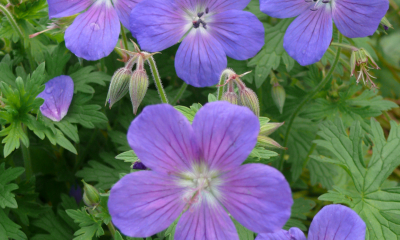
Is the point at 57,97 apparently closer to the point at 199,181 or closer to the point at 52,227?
the point at 52,227

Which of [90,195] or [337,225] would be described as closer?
[337,225]

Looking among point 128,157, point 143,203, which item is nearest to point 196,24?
point 128,157

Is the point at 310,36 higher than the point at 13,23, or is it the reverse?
the point at 13,23

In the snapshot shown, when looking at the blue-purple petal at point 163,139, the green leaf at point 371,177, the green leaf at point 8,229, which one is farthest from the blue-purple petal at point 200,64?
the green leaf at point 8,229

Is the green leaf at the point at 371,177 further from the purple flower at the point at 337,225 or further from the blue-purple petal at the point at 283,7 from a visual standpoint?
the blue-purple petal at the point at 283,7

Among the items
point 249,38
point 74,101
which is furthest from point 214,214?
point 74,101

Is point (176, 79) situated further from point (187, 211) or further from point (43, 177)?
point (187, 211)

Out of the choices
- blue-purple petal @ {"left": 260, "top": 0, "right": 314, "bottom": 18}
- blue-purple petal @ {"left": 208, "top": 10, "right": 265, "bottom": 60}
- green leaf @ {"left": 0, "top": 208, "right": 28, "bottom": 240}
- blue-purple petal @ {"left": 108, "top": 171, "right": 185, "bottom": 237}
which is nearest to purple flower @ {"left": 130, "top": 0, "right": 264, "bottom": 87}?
Answer: blue-purple petal @ {"left": 208, "top": 10, "right": 265, "bottom": 60}
